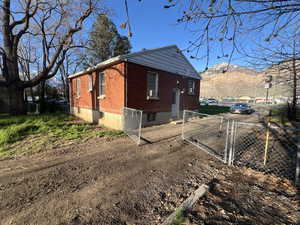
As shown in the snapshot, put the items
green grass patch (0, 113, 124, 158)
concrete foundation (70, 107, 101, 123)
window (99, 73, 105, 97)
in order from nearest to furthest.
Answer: green grass patch (0, 113, 124, 158), window (99, 73, 105, 97), concrete foundation (70, 107, 101, 123)

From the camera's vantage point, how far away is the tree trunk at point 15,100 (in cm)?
988

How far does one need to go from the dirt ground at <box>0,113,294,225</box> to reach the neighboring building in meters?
3.89

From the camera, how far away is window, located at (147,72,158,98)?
29.2ft

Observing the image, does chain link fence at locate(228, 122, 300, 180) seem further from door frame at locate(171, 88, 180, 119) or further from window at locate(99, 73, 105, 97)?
window at locate(99, 73, 105, 97)

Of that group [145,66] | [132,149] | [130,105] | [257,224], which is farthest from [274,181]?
[145,66]

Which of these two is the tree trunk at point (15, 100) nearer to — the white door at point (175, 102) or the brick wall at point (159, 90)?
the brick wall at point (159, 90)

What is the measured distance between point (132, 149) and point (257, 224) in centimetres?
376

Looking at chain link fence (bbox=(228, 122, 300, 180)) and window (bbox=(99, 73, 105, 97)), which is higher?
window (bbox=(99, 73, 105, 97))

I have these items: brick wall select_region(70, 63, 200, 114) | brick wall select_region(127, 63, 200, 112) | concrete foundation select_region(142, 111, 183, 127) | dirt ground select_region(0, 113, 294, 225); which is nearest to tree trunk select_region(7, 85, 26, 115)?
brick wall select_region(70, 63, 200, 114)

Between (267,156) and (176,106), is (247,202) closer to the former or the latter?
(267,156)

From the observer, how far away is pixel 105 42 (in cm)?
2148

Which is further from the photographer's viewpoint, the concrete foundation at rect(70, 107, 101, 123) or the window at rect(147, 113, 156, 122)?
the concrete foundation at rect(70, 107, 101, 123)

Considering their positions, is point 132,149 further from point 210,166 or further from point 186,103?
point 186,103

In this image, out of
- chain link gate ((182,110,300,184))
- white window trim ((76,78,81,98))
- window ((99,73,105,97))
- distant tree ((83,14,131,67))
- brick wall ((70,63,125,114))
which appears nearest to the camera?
chain link gate ((182,110,300,184))
